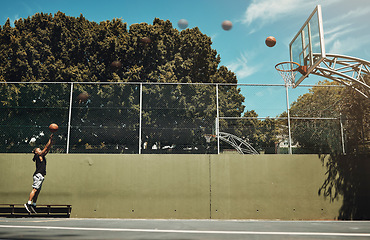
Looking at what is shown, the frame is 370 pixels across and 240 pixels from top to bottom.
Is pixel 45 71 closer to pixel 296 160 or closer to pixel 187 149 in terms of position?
pixel 187 149

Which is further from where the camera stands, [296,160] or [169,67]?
[169,67]

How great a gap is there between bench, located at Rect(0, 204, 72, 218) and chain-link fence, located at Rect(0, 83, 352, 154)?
1590 millimetres

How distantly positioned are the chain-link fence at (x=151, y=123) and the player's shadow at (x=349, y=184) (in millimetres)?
439

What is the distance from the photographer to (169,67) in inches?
695

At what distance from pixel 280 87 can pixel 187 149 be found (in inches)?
139

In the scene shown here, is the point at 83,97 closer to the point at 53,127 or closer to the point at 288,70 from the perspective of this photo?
the point at 53,127

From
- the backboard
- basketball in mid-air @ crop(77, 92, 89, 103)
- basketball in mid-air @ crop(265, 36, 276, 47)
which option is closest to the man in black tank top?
basketball in mid-air @ crop(77, 92, 89, 103)

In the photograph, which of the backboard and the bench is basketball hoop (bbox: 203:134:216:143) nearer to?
the backboard

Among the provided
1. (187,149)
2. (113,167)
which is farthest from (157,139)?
(113,167)

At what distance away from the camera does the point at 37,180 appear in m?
8.23

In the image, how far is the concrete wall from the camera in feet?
27.1

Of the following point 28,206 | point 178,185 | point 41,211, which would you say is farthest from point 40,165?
point 178,185

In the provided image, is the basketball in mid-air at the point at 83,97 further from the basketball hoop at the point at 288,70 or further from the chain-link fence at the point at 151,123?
the basketball hoop at the point at 288,70

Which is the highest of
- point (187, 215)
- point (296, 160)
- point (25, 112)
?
point (25, 112)
